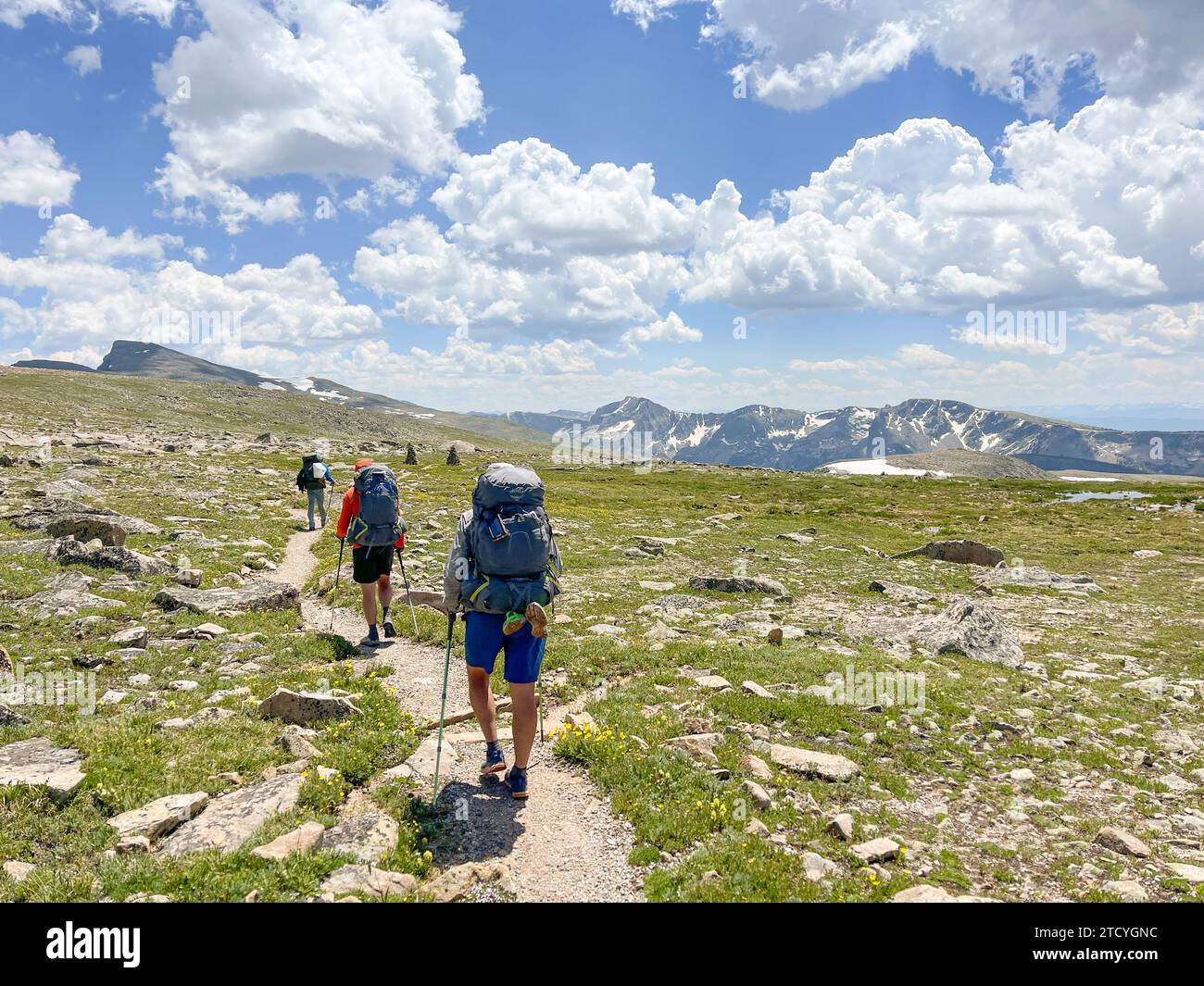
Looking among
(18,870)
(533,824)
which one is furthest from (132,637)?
(533,824)

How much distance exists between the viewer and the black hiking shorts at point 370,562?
47.5 feet

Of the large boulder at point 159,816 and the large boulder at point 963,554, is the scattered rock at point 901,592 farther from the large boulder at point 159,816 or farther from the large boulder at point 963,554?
the large boulder at point 159,816

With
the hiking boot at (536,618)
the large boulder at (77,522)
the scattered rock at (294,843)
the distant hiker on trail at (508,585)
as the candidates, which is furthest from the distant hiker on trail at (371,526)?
the large boulder at (77,522)

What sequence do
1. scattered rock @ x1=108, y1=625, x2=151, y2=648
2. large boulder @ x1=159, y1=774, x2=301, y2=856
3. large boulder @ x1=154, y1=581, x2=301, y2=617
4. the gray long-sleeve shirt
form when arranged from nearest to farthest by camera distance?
large boulder @ x1=159, y1=774, x2=301, y2=856
the gray long-sleeve shirt
scattered rock @ x1=108, y1=625, x2=151, y2=648
large boulder @ x1=154, y1=581, x2=301, y2=617

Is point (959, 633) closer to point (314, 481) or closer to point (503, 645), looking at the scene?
point (503, 645)

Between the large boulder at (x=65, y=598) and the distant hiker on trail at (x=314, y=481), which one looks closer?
the large boulder at (x=65, y=598)

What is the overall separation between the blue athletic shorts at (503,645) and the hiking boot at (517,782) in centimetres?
132

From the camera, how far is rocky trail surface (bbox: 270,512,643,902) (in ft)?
22.4

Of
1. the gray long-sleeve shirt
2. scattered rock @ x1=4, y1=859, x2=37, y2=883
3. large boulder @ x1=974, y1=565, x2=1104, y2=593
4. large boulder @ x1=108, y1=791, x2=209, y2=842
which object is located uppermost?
the gray long-sleeve shirt

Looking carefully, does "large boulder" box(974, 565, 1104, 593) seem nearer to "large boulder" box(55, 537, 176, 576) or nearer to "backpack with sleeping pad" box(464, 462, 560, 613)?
"backpack with sleeping pad" box(464, 462, 560, 613)

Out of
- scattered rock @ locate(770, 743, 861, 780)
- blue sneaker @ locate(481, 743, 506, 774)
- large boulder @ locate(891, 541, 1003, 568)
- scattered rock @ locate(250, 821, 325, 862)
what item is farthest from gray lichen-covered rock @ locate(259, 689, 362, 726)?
large boulder @ locate(891, 541, 1003, 568)

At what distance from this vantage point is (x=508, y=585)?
316 inches

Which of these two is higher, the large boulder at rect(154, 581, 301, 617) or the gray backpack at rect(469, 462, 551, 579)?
the gray backpack at rect(469, 462, 551, 579)

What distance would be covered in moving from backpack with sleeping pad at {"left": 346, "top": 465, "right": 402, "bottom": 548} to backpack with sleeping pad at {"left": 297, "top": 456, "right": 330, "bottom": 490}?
52.0ft
